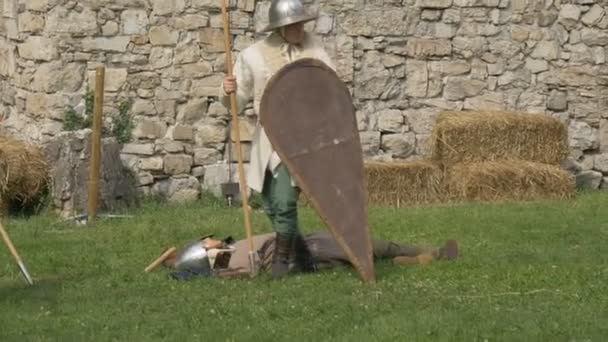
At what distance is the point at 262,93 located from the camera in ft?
31.4

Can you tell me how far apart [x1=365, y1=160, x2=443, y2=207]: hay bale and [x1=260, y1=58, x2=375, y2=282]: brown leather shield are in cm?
457

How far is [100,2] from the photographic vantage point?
45.4 ft

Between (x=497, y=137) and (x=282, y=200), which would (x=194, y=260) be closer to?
(x=282, y=200)

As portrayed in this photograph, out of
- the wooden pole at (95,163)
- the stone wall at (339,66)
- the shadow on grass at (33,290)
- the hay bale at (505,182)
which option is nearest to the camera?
the shadow on grass at (33,290)

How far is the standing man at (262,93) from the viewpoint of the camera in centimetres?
945

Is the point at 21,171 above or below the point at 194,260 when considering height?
below

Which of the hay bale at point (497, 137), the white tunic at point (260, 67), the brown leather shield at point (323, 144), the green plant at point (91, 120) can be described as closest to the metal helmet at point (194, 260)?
the white tunic at point (260, 67)

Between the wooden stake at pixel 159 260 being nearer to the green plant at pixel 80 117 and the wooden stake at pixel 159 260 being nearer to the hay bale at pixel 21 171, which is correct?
the hay bale at pixel 21 171

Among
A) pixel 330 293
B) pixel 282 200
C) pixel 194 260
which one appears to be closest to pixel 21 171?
pixel 194 260

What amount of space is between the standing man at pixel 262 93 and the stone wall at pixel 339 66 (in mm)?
4322

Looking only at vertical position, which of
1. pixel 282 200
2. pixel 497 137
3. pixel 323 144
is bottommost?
pixel 497 137

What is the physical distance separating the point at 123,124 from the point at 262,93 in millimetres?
4631

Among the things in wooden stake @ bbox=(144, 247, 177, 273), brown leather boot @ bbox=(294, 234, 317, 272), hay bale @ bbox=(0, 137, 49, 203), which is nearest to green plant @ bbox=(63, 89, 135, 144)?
hay bale @ bbox=(0, 137, 49, 203)

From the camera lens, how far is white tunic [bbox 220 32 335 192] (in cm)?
960
